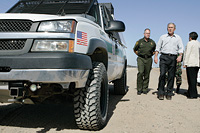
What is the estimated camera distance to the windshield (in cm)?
394

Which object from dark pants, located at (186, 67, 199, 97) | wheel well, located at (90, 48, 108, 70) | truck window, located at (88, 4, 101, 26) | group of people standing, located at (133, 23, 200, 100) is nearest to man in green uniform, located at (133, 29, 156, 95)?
group of people standing, located at (133, 23, 200, 100)

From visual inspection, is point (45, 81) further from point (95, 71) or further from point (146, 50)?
point (146, 50)

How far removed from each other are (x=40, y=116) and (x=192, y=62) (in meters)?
4.47

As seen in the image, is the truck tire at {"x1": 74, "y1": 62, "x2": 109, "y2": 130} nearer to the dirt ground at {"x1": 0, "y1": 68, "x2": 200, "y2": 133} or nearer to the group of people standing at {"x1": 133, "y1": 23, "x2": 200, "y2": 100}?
the dirt ground at {"x1": 0, "y1": 68, "x2": 200, "y2": 133}

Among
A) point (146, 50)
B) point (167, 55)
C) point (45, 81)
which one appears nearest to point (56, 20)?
point (45, 81)

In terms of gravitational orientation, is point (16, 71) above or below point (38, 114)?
above

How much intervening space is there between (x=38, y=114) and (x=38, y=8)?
1.85m

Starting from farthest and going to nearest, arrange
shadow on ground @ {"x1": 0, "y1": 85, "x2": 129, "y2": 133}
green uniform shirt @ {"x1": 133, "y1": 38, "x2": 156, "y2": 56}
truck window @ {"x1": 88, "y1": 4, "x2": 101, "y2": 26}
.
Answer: green uniform shirt @ {"x1": 133, "y1": 38, "x2": 156, "y2": 56}
truck window @ {"x1": 88, "y1": 4, "x2": 101, "y2": 26}
shadow on ground @ {"x1": 0, "y1": 85, "x2": 129, "y2": 133}

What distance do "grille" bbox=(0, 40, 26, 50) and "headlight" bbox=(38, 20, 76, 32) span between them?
0.82 ft

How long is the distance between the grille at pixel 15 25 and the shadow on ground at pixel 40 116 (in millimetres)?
1228

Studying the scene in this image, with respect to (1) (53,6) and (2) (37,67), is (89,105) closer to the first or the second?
(2) (37,67)

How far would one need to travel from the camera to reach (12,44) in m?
2.53

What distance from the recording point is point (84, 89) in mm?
2965

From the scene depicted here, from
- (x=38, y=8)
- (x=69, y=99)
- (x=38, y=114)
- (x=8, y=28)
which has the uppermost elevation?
(x=38, y=8)
